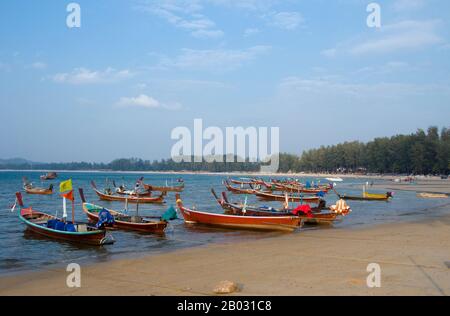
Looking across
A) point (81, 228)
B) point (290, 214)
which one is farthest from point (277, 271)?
point (290, 214)

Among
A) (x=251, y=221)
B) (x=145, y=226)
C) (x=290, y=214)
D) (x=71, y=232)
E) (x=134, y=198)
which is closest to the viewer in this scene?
(x=71, y=232)

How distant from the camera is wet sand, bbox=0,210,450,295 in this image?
1056cm

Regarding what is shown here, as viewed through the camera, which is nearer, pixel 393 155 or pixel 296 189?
pixel 296 189

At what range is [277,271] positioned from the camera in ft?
42.2

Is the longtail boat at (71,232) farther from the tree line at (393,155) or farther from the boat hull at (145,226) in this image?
the tree line at (393,155)

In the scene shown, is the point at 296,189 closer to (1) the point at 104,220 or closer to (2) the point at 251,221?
(2) the point at 251,221

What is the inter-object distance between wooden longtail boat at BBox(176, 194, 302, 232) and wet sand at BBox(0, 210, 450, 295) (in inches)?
189

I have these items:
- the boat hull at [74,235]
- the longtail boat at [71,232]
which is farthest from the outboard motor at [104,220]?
the boat hull at [74,235]

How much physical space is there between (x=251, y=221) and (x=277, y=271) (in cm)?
1298

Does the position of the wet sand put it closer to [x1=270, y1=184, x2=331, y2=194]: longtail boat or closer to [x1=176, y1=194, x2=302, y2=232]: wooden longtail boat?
[x1=176, y1=194, x2=302, y2=232]: wooden longtail boat

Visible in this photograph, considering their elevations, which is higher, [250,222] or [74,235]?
[74,235]

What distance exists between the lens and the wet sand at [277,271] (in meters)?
10.6

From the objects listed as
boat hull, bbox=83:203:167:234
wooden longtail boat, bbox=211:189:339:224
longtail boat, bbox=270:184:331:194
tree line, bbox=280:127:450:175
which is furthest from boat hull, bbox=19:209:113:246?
tree line, bbox=280:127:450:175
